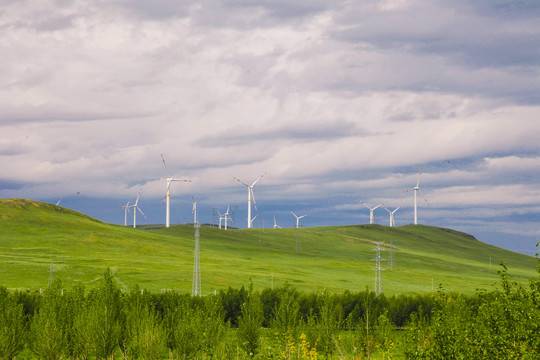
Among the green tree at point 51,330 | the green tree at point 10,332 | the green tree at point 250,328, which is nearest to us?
the green tree at point 51,330

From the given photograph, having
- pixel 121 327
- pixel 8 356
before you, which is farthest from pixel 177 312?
pixel 8 356

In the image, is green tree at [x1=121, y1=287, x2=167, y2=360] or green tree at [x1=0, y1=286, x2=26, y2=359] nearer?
green tree at [x1=121, y1=287, x2=167, y2=360]

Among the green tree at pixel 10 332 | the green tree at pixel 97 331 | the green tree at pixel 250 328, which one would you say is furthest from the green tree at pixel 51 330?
the green tree at pixel 250 328

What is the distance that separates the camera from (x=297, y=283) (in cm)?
17950

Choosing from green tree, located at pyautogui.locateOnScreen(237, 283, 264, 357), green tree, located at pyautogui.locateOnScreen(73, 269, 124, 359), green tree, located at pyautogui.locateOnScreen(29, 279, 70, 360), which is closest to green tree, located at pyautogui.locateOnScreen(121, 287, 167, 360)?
A: green tree, located at pyautogui.locateOnScreen(73, 269, 124, 359)

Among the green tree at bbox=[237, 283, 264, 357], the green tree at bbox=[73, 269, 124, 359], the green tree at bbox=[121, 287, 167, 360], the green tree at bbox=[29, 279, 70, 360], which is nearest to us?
the green tree at bbox=[121, 287, 167, 360]

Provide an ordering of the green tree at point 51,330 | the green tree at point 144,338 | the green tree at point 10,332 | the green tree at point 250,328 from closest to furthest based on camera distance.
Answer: the green tree at point 144,338, the green tree at point 51,330, the green tree at point 10,332, the green tree at point 250,328

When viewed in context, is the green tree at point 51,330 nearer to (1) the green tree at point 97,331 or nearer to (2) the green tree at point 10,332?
(2) the green tree at point 10,332

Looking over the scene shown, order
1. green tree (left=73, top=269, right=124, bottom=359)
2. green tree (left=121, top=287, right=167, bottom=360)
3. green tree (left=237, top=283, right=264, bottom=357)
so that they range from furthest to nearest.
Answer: green tree (left=237, top=283, right=264, bottom=357), green tree (left=73, top=269, right=124, bottom=359), green tree (left=121, top=287, right=167, bottom=360)

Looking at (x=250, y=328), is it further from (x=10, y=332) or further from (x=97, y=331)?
(x=10, y=332)

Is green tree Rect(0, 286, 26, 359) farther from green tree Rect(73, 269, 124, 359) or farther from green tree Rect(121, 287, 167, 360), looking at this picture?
green tree Rect(121, 287, 167, 360)

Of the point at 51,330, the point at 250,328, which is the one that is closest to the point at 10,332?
the point at 51,330

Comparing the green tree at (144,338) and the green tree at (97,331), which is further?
the green tree at (97,331)

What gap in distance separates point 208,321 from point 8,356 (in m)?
22.3
